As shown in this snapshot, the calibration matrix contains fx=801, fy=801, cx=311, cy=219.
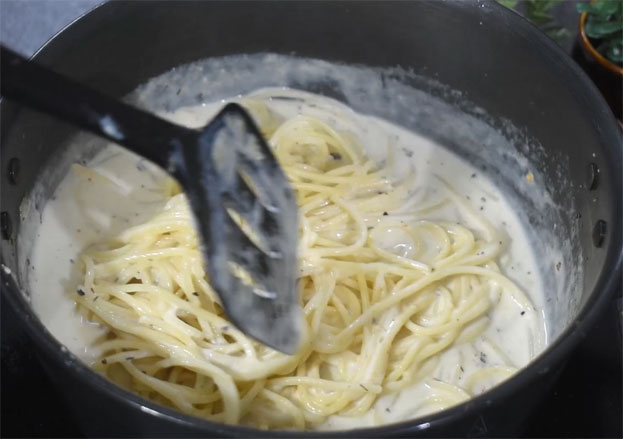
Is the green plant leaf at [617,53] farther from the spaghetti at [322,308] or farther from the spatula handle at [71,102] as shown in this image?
the spatula handle at [71,102]

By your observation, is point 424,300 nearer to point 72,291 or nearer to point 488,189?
point 488,189

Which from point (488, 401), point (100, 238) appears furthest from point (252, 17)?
point (488, 401)

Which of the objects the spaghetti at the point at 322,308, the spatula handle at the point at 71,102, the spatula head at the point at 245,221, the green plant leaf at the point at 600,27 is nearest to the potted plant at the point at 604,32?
the green plant leaf at the point at 600,27

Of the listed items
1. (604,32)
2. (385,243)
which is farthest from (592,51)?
(385,243)

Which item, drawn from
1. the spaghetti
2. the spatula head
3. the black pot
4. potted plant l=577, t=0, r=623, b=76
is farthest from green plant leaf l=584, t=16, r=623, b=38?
the spatula head

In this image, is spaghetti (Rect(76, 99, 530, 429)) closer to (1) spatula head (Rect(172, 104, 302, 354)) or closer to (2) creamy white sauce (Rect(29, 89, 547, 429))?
(2) creamy white sauce (Rect(29, 89, 547, 429))

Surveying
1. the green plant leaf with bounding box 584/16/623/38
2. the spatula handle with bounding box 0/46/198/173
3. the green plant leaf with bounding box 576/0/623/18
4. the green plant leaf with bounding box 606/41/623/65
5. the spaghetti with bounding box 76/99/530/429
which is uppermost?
the spatula handle with bounding box 0/46/198/173

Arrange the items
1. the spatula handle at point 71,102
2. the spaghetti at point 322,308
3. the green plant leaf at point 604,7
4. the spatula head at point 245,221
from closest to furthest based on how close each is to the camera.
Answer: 1. the spatula handle at point 71,102
2. the spatula head at point 245,221
3. the spaghetti at point 322,308
4. the green plant leaf at point 604,7
